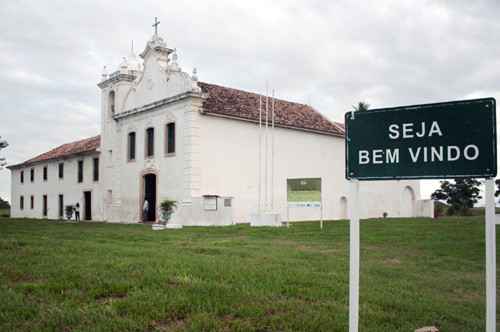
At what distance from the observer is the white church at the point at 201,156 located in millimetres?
24188

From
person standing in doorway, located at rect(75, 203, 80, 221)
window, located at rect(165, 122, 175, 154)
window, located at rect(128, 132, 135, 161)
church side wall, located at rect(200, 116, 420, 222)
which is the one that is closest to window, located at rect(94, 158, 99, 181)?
person standing in doorway, located at rect(75, 203, 80, 221)

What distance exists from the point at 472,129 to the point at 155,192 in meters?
24.4

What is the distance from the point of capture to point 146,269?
260 inches

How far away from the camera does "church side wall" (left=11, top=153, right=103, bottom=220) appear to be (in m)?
33.5

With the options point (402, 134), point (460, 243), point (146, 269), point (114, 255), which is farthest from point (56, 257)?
point (460, 243)

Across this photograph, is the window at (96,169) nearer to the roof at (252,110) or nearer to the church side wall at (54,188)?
the church side wall at (54,188)

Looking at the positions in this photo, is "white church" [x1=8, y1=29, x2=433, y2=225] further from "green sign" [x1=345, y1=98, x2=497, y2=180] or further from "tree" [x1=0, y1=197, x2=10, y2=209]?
"tree" [x1=0, y1=197, x2=10, y2=209]

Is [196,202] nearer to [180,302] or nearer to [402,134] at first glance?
[180,302]

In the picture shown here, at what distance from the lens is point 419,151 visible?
366 centimetres

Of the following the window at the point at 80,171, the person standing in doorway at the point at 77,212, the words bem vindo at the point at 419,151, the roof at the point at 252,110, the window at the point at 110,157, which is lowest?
the person standing in doorway at the point at 77,212

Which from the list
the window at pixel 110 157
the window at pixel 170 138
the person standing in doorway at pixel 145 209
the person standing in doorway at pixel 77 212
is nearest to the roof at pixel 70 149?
the window at pixel 110 157

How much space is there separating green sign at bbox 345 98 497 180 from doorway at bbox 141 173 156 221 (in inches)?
938

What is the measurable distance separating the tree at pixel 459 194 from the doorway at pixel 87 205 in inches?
1030

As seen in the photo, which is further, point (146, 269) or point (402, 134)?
point (146, 269)
